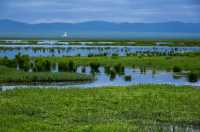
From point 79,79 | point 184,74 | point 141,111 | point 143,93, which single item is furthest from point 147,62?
point 141,111

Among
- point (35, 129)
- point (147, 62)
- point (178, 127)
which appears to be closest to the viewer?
point (35, 129)

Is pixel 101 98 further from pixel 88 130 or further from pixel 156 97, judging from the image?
pixel 88 130

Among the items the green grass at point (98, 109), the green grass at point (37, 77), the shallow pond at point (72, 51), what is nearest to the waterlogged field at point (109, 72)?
the green grass at point (37, 77)

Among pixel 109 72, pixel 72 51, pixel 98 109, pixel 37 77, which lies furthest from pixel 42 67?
pixel 72 51

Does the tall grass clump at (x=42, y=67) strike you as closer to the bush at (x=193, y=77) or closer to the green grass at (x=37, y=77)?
the green grass at (x=37, y=77)

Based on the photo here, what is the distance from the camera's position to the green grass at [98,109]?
68.2ft

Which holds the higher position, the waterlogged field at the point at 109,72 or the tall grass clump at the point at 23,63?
the tall grass clump at the point at 23,63

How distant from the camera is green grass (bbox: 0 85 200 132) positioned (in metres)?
20.8

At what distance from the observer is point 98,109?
82.3ft

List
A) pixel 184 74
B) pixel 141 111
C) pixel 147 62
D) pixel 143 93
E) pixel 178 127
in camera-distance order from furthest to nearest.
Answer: pixel 147 62, pixel 184 74, pixel 143 93, pixel 141 111, pixel 178 127

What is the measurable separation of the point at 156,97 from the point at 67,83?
13.3m

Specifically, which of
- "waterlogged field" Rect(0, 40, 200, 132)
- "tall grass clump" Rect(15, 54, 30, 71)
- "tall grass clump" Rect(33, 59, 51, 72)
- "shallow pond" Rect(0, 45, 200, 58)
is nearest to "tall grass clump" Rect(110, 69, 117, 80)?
"waterlogged field" Rect(0, 40, 200, 132)

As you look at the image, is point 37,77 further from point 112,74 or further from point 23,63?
point 23,63

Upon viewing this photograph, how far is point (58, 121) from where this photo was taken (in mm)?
21766
